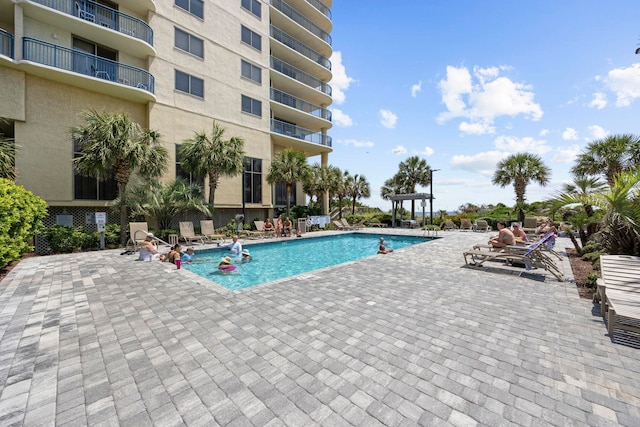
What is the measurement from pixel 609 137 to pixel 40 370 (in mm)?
21246

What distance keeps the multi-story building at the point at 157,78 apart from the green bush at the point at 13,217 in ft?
20.0

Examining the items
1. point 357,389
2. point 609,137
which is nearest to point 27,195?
point 357,389

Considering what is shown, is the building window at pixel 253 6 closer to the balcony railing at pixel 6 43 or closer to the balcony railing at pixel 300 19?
the balcony railing at pixel 300 19

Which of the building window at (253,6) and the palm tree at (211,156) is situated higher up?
the building window at (253,6)

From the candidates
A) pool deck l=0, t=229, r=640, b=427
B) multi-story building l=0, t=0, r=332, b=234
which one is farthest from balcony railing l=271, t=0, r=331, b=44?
Result: pool deck l=0, t=229, r=640, b=427

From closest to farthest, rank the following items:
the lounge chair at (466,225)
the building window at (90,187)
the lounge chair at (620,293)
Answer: the lounge chair at (620,293)
the building window at (90,187)
the lounge chair at (466,225)

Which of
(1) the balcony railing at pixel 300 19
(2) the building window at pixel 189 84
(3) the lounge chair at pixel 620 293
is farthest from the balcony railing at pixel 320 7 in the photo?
(3) the lounge chair at pixel 620 293

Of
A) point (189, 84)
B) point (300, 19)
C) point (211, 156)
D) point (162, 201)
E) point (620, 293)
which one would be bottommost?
point (620, 293)

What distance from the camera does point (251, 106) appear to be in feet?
64.3

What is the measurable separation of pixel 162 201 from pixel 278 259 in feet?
22.2

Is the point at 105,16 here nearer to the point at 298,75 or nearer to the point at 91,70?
the point at 91,70

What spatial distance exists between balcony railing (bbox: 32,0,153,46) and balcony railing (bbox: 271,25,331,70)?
10651 mm

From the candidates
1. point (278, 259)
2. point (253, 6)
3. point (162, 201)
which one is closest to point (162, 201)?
point (162, 201)

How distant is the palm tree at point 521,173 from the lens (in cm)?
1902
